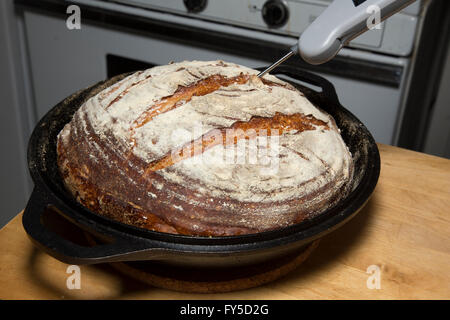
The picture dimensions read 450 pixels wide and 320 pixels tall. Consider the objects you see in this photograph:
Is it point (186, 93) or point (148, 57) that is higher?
point (186, 93)

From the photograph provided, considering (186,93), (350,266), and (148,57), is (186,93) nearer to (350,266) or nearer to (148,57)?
(350,266)

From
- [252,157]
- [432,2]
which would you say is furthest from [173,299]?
[432,2]

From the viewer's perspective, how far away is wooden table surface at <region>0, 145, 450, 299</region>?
73 centimetres

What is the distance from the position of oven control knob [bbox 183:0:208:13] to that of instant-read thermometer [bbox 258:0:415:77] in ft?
1.94

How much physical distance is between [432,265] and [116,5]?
3.89 ft

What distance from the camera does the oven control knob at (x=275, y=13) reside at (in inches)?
48.7

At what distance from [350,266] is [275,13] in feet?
2.49

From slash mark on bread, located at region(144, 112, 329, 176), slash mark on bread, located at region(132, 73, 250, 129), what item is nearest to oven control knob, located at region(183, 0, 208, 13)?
slash mark on bread, located at region(132, 73, 250, 129)

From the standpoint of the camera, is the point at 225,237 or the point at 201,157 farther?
the point at 201,157

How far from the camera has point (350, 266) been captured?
31.3 inches

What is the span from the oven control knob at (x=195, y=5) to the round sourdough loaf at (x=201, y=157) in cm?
56
